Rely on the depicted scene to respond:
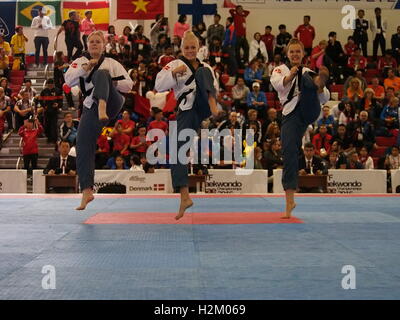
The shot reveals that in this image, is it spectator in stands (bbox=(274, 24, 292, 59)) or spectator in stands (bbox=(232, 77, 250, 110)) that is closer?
spectator in stands (bbox=(232, 77, 250, 110))

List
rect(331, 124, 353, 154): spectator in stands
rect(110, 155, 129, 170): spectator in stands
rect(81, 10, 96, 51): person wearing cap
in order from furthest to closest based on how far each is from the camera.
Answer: rect(81, 10, 96, 51): person wearing cap, rect(331, 124, 353, 154): spectator in stands, rect(110, 155, 129, 170): spectator in stands

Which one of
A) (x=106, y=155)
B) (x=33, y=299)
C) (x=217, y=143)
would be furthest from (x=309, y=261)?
(x=106, y=155)

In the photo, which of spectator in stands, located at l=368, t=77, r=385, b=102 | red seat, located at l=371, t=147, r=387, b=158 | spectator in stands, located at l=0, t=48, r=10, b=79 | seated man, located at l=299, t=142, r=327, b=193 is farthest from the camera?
spectator in stands, located at l=0, t=48, r=10, b=79

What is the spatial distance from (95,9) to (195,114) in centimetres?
1368

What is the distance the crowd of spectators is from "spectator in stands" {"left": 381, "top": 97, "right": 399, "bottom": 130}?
0.02 m

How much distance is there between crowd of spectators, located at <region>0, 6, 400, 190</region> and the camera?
472 inches

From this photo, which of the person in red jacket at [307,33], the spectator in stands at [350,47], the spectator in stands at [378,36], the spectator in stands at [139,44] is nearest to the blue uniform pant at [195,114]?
the spectator in stands at [139,44]

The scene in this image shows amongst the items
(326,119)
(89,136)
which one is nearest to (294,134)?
(89,136)

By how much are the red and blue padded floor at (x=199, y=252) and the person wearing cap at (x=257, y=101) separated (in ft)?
22.2

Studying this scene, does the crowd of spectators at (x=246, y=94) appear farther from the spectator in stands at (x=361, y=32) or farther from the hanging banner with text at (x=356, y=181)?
the hanging banner with text at (x=356, y=181)

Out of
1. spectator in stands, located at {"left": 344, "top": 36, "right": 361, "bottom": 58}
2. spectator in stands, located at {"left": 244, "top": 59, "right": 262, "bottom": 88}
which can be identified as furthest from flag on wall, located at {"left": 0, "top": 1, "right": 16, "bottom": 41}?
spectator in stands, located at {"left": 344, "top": 36, "right": 361, "bottom": 58}

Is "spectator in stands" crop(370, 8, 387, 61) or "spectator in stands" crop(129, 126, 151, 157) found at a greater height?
"spectator in stands" crop(370, 8, 387, 61)

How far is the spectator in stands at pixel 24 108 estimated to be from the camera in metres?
13.9

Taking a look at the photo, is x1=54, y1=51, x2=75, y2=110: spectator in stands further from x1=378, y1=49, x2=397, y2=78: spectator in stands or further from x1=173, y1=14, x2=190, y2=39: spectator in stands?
x1=378, y1=49, x2=397, y2=78: spectator in stands
